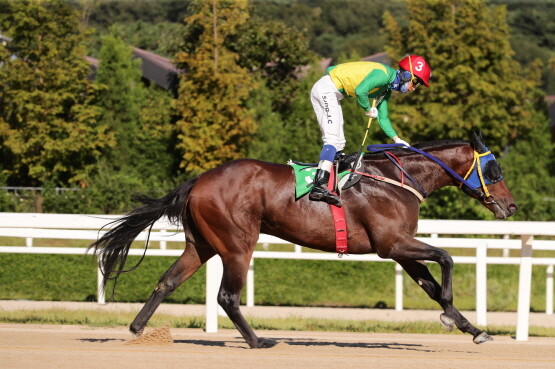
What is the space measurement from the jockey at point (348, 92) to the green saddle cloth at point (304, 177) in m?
0.07

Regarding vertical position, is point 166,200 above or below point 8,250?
above

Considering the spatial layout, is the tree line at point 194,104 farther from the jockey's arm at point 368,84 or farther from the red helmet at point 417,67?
the jockey's arm at point 368,84

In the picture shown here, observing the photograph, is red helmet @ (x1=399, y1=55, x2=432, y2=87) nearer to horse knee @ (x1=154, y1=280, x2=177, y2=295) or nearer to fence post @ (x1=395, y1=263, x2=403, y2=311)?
horse knee @ (x1=154, y1=280, x2=177, y2=295)

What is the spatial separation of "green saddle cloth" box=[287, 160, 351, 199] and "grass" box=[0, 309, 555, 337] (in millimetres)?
2094

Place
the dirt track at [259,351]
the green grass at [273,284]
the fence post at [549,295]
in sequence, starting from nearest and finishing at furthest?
the dirt track at [259,351] → the fence post at [549,295] → the green grass at [273,284]

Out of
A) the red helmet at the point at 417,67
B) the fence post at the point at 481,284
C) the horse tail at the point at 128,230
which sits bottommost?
the fence post at the point at 481,284

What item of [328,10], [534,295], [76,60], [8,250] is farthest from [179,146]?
[328,10]

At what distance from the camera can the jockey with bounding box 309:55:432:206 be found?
6371 mm

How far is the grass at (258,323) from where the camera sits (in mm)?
8055

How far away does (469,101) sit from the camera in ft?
85.2

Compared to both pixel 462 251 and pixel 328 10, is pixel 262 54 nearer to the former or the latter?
pixel 462 251

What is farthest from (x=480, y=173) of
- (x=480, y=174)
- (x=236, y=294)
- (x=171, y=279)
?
(x=171, y=279)

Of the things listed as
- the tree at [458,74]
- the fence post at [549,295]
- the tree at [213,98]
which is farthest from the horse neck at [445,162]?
the tree at [458,74]

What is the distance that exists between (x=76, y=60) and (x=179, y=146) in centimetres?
378
